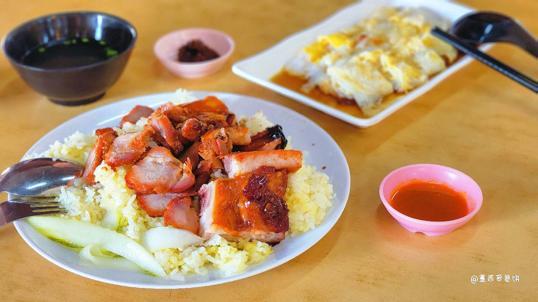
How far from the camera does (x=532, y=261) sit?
162 centimetres

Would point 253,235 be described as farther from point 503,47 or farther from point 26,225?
point 503,47

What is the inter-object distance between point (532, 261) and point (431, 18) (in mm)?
1500

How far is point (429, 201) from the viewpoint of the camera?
173cm

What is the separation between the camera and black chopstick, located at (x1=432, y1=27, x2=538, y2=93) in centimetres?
217

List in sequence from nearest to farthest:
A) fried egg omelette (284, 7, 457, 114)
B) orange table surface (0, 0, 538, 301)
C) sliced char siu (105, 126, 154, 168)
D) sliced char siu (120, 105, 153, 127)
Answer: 1. orange table surface (0, 0, 538, 301)
2. sliced char siu (105, 126, 154, 168)
3. sliced char siu (120, 105, 153, 127)
4. fried egg omelette (284, 7, 457, 114)

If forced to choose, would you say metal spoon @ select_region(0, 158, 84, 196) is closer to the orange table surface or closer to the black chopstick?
the orange table surface

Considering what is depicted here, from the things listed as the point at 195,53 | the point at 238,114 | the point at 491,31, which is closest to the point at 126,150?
the point at 238,114

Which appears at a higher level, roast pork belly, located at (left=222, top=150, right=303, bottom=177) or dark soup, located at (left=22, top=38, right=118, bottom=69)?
roast pork belly, located at (left=222, top=150, right=303, bottom=177)

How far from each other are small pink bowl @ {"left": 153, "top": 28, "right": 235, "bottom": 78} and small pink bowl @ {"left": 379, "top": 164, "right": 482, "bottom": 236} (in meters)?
1.05

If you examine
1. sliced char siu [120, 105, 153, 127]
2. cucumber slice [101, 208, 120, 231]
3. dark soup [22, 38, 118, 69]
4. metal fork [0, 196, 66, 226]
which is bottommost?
cucumber slice [101, 208, 120, 231]

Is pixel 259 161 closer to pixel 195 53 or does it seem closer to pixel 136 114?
pixel 136 114

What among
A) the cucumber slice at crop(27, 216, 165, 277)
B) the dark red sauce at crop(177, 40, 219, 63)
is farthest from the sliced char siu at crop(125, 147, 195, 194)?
the dark red sauce at crop(177, 40, 219, 63)

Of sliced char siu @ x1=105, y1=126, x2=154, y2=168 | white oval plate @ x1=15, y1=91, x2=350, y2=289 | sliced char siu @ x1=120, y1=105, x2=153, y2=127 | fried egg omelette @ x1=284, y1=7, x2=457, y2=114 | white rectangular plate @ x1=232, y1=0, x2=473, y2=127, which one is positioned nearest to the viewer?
white oval plate @ x1=15, y1=91, x2=350, y2=289

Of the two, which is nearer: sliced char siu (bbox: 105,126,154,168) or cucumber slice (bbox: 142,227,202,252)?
cucumber slice (bbox: 142,227,202,252)
